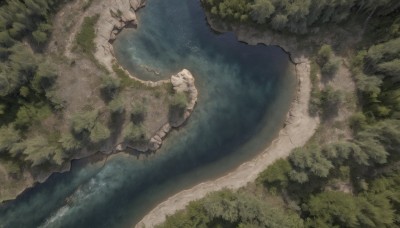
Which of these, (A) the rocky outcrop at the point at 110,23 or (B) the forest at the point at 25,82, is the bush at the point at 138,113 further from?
(B) the forest at the point at 25,82

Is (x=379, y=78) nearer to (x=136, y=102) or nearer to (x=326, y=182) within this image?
(x=326, y=182)

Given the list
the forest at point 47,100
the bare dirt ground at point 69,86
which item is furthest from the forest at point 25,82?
the bare dirt ground at point 69,86

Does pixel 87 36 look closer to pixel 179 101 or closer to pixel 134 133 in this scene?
pixel 134 133

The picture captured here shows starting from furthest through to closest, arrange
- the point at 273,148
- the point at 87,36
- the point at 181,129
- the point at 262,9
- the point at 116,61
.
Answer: the point at 181,129 < the point at 116,61 < the point at 273,148 < the point at 87,36 < the point at 262,9

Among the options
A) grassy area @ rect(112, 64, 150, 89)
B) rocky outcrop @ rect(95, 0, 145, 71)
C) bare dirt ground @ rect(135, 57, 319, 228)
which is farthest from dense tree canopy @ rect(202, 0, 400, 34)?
grassy area @ rect(112, 64, 150, 89)

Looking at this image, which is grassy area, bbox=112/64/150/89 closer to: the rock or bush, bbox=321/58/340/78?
the rock

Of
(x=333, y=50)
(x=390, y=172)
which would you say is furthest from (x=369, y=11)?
(x=390, y=172)

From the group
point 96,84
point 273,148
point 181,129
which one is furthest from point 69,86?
point 273,148
